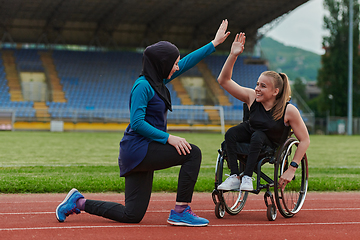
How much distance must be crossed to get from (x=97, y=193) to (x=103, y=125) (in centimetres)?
2401

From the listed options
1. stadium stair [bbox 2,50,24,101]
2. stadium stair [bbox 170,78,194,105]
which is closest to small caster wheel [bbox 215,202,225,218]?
stadium stair [bbox 2,50,24,101]

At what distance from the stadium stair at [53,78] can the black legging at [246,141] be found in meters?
29.1

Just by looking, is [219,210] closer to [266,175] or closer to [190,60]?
[266,175]

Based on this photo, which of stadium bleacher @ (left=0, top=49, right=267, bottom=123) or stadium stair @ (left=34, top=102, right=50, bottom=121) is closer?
stadium stair @ (left=34, top=102, right=50, bottom=121)

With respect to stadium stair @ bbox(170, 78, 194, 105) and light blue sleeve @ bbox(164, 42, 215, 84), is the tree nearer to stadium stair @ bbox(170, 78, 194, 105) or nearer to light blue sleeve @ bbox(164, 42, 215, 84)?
stadium stair @ bbox(170, 78, 194, 105)

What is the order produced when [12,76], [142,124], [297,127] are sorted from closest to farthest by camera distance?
[142,124]
[297,127]
[12,76]

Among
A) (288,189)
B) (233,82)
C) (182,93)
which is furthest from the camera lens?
(182,93)

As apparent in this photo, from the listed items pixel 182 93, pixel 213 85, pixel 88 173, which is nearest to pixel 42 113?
pixel 182 93

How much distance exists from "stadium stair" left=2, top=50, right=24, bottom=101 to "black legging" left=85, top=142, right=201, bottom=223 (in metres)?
29.0

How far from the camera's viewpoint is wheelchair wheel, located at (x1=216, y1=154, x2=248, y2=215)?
178 inches

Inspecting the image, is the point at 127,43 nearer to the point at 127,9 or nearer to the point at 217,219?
the point at 127,9

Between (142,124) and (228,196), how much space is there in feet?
5.92

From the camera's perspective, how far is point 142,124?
3.86 m

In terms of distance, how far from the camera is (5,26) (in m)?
35.1
